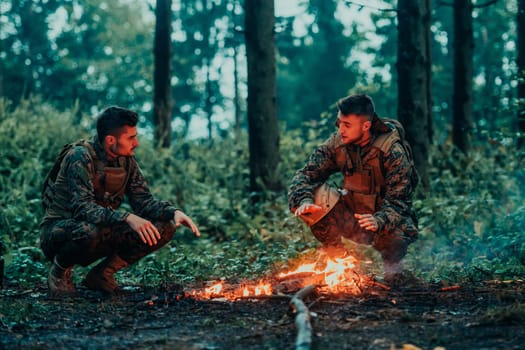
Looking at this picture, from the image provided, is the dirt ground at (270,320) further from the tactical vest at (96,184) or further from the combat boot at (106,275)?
the tactical vest at (96,184)

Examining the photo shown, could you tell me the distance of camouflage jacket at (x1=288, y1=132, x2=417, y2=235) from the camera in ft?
20.4

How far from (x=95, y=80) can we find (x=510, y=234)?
39346 millimetres

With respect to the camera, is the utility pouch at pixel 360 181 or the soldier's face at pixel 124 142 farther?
the utility pouch at pixel 360 181

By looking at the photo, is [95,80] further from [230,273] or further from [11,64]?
[230,273]

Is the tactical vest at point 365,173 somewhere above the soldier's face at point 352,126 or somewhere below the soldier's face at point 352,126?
below

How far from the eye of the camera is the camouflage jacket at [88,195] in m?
5.76

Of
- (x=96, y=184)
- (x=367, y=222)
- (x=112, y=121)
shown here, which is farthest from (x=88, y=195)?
(x=367, y=222)

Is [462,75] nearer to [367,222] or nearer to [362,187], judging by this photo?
[362,187]

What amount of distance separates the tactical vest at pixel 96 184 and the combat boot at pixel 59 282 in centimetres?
49

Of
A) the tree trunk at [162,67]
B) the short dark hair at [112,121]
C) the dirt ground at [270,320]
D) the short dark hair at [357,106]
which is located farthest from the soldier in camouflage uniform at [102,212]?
the tree trunk at [162,67]

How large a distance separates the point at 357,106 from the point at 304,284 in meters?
1.75

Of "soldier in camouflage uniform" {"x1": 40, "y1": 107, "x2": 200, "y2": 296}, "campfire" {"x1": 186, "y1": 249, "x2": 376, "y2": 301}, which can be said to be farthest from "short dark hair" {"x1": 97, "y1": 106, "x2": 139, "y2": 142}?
"campfire" {"x1": 186, "y1": 249, "x2": 376, "y2": 301}

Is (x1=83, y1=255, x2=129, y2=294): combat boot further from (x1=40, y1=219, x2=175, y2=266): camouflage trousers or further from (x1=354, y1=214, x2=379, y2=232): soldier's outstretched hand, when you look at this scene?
(x1=354, y1=214, x2=379, y2=232): soldier's outstretched hand

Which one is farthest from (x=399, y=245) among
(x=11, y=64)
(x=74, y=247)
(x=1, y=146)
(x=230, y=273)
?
(x=11, y=64)
